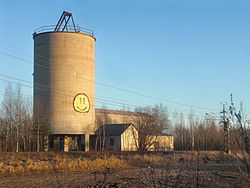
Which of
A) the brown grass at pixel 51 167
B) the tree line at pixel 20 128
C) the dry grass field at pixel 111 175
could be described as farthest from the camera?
the tree line at pixel 20 128

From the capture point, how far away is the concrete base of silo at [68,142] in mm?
42531

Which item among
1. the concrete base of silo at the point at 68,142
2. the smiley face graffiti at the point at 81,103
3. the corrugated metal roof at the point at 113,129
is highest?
the smiley face graffiti at the point at 81,103

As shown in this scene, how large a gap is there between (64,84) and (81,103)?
3.34 m

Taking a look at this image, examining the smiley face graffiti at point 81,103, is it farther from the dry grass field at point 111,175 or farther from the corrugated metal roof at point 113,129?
the dry grass field at point 111,175

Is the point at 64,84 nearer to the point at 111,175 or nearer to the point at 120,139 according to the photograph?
the point at 120,139

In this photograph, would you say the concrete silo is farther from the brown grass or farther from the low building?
the brown grass

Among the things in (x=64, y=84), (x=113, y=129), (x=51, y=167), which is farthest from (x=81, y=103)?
(x=51, y=167)

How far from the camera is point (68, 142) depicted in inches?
1737

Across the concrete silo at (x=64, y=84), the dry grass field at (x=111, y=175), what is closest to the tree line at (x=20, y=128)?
the concrete silo at (x=64, y=84)

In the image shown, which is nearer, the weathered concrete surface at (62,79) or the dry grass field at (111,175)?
the dry grass field at (111,175)

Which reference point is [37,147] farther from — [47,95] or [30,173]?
[30,173]

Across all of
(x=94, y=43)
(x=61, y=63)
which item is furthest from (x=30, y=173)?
(x=94, y=43)

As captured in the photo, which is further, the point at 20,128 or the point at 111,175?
the point at 20,128

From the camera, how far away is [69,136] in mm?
44625
